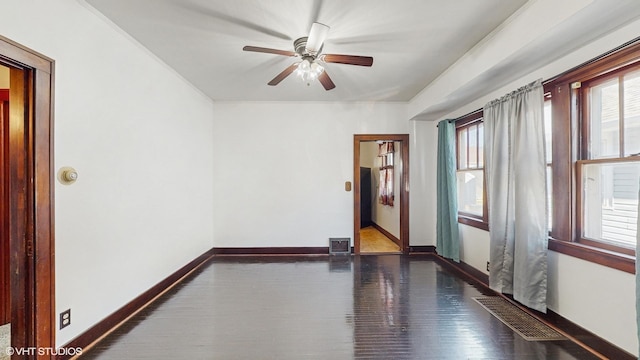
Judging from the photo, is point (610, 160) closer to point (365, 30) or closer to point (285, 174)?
point (365, 30)

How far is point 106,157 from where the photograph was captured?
216 centimetres

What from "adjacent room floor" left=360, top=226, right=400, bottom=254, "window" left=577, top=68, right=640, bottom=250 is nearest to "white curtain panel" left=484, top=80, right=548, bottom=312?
"window" left=577, top=68, right=640, bottom=250

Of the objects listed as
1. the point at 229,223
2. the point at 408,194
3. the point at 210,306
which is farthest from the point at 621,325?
the point at 229,223

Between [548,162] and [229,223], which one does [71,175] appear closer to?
[229,223]

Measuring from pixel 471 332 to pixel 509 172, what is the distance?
5.01 feet

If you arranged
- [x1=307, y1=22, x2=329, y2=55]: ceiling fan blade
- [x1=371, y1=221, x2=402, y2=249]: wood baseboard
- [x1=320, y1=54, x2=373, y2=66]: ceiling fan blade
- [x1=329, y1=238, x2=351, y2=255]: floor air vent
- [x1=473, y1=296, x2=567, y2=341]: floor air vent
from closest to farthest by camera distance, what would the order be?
[x1=307, y1=22, x2=329, y2=55]: ceiling fan blade, [x1=473, y1=296, x2=567, y2=341]: floor air vent, [x1=320, y1=54, x2=373, y2=66]: ceiling fan blade, [x1=329, y1=238, x2=351, y2=255]: floor air vent, [x1=371, y1=221, x2=402, y2=249]: wood baseboard

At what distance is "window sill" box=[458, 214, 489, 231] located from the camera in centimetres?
313

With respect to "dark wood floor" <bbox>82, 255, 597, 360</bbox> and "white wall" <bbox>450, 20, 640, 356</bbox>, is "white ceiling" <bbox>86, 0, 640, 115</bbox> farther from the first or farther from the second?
"dark wood floor" <bbox>82, 255, 597, 360</bbox>

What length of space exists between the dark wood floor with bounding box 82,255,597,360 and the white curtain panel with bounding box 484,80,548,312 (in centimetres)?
39

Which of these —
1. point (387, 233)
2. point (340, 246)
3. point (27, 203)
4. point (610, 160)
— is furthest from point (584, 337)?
point (27, 203)

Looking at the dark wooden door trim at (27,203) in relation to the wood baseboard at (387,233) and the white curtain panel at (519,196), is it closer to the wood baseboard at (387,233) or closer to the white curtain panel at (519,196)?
the white curtain panel at (519,196)

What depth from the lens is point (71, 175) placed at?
1.79 meters

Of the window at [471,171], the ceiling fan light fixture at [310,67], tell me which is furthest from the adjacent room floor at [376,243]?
the ceiling fan light fixture at [310,67]

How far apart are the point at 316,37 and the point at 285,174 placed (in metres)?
2.64
